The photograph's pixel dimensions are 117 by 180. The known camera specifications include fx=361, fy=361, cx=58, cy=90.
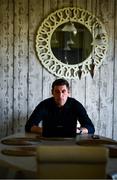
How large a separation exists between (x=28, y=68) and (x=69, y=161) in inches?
94.9

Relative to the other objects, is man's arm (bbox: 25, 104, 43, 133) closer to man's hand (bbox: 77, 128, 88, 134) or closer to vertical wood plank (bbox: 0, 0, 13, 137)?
man's hand (bbox: 77, 128, 88, 134)

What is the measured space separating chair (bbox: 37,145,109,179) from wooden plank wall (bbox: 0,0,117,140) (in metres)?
2.32

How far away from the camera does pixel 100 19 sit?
13.5 ft

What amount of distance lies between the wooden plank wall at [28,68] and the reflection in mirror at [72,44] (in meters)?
0.22

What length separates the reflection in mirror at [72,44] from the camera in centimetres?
405

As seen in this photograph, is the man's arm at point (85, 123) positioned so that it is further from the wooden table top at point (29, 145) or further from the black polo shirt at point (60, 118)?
the wooden table top at point (29, 145)

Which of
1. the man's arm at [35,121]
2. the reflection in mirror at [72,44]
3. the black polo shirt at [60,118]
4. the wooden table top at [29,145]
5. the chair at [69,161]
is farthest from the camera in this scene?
the reflection in mirror at [72,44]

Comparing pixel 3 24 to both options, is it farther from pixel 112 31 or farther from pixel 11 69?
pixel 112 31

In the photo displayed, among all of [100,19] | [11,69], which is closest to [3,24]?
[11,69]

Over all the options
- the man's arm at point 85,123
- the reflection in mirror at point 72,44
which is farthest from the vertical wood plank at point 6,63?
the man's arm at point 85,123

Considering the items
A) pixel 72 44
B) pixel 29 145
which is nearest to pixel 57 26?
pixel 72 44

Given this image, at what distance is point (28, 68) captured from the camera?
4020 millimetres

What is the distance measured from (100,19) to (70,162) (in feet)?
8.85

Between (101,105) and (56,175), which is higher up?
(101,105)
